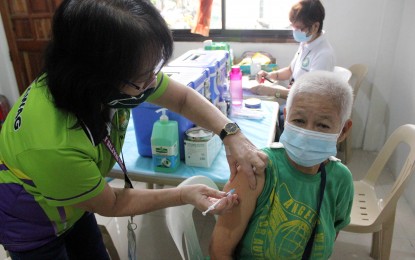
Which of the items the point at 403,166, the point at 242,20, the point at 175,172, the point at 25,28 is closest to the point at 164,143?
the point at 175,172

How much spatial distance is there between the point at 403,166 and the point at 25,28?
4051mm

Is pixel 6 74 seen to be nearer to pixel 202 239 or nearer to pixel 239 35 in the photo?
pixel 239 35

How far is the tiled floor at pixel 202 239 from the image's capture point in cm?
210

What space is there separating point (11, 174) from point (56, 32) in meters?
0.43

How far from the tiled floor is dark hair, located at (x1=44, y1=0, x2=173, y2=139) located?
1.53m

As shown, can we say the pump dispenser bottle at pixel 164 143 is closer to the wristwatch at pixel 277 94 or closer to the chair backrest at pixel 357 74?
the wristwatch at pixel 277 94

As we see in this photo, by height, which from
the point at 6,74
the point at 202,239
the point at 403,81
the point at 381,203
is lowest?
the point at 202,239

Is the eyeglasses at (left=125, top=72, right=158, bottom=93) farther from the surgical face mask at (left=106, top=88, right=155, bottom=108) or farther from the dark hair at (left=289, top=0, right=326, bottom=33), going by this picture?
the dark hair at (left=289, top=0, right=326, bottom=33)

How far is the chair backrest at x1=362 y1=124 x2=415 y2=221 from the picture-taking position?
4.99 feet

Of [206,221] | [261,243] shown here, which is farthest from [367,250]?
[261,243]

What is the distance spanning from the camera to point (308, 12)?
2.45 m

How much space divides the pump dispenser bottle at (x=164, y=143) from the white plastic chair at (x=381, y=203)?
0.98m

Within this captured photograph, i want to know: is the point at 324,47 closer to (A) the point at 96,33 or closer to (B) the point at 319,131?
(B) the point at 319,131

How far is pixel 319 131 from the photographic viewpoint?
1.07 meters
